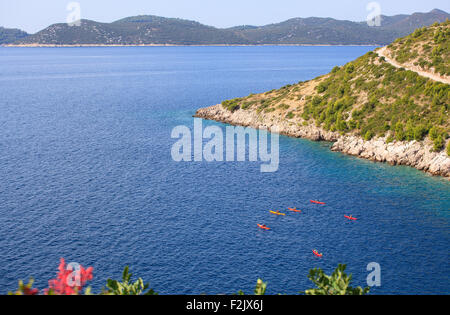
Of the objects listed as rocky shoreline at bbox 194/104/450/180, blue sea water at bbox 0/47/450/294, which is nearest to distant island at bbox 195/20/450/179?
rocky shoreline at bbox 194/104/450/180

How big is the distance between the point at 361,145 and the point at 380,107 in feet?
44.8

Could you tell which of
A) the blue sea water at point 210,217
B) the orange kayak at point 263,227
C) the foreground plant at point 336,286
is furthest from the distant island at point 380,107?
the foreground plant at point 336,286

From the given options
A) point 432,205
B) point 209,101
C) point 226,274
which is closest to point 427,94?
point 432,205

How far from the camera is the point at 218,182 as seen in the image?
269ft

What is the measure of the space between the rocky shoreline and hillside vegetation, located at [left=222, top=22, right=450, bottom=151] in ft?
4.73

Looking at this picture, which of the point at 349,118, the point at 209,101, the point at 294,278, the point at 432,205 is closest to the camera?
the point at 294,278

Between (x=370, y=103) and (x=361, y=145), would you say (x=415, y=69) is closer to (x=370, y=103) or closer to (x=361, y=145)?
(x=370, y=103)

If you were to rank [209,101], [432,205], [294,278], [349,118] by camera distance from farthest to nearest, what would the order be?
[209,101]
[349,118]
[432,205]
[294,278]

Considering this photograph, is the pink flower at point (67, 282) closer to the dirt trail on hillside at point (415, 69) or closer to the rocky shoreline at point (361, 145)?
the rocky shoreline at point (361, 145)

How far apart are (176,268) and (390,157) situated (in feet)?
189

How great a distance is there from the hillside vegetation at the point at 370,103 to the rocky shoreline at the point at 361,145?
56.8 inches

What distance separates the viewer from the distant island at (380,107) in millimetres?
90125

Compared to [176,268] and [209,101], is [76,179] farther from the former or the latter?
[209,101]

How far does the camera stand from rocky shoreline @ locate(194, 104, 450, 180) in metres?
85.3
